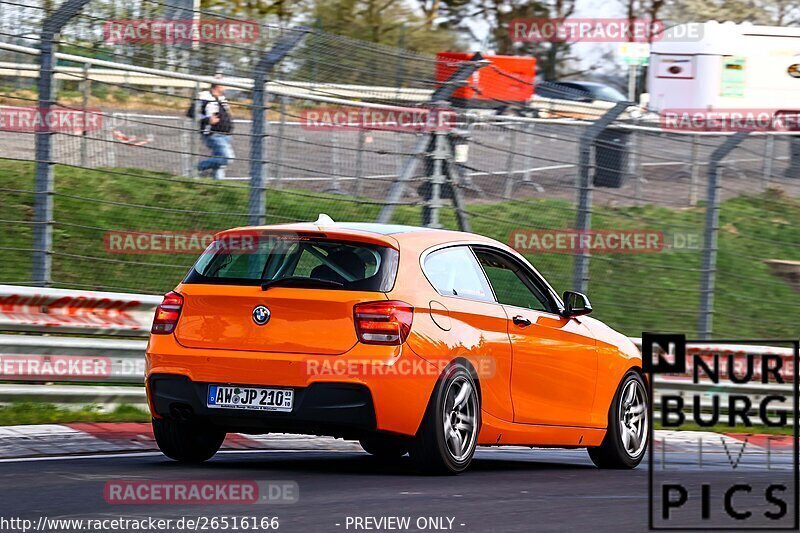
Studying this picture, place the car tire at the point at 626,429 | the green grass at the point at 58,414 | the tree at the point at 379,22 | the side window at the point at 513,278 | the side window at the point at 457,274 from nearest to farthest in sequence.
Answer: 1. the side window at the point at 457,274
2. the side window at the point at 513,278
3. the car tire at the point at 626,429
4. the green grass at the point at 58,414
5. the tree at the point at 379,22

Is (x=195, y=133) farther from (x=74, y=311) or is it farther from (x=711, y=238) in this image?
(x=711, y=238)

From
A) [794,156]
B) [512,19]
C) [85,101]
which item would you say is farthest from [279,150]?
[512,19]

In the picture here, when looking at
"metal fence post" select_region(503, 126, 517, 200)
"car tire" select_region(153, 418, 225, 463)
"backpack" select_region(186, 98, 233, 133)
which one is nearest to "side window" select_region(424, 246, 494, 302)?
"car tire" select_region(153, 418, 225, 463)

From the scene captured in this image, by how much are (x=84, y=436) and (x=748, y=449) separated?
5.50 m

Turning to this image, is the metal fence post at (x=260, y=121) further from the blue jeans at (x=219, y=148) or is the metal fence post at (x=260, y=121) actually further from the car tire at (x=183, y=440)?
the car tire at (x=183, y=440)

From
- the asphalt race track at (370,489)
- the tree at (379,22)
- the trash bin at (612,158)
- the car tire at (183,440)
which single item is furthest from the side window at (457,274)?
the tree at (379,22)

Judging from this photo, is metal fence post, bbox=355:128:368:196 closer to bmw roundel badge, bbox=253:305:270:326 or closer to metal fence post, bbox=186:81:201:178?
metal fence post, bbox=186:81:201:178

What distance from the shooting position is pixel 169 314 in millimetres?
8664

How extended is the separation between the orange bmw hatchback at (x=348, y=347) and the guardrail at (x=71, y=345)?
2238 millimetres

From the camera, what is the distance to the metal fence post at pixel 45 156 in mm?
11516

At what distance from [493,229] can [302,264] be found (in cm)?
701

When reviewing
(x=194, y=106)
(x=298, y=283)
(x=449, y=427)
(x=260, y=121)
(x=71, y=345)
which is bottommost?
(x=449, y=427)

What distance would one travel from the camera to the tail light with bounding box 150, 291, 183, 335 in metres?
8.63

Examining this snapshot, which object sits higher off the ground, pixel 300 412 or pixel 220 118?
pixel 220 118
